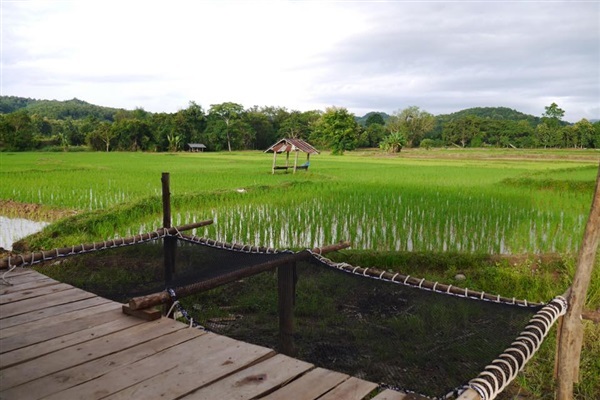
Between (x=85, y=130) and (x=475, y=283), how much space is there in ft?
152

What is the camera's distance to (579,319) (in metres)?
2.65

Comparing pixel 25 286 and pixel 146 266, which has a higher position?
pixel 25 286

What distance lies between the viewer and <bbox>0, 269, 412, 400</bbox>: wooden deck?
178 cm

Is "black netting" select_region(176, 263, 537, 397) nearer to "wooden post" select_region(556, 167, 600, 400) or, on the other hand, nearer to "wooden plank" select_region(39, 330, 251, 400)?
"wooden post" select_region(556, 167, 600, 400)

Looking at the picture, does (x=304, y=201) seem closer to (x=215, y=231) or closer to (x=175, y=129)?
(x=215, y=231)

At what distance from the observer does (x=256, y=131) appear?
4741 cm

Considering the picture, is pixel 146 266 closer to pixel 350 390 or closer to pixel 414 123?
pixel 350 390

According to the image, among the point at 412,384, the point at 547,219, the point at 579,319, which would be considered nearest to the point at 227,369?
the point at 412,384

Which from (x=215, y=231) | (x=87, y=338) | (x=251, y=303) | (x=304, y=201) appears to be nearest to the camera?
(x=87, y=338)

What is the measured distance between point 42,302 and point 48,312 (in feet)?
0.68

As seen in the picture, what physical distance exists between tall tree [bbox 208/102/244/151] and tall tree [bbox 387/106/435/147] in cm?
1818

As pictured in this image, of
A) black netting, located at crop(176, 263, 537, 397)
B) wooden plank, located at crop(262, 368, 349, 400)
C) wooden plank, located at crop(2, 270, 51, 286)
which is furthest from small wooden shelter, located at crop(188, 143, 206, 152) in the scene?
wooden plank, located at crop(262, 368, 349, 400)

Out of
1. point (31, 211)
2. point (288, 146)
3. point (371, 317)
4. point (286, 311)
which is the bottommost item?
point (31, 211)

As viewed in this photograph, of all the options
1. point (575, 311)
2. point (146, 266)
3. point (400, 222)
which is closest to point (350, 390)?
point (575, 311)
